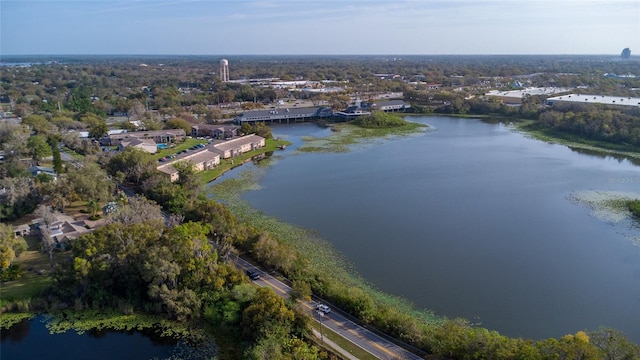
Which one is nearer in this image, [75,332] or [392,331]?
[392,331]

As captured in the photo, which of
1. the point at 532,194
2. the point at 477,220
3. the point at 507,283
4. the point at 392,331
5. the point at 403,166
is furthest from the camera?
the point at 403,166

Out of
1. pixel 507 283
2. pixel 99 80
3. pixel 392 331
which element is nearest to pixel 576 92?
pixel 507 283

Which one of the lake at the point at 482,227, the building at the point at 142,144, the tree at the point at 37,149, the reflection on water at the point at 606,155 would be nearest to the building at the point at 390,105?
the lake at the point at 482,227

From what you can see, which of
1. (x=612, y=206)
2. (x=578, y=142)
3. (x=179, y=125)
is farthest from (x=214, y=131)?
(x=578, y=142)

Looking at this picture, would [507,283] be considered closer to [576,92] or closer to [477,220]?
[477,220]

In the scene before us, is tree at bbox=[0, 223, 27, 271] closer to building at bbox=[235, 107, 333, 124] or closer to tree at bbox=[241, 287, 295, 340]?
tree at bbox=[241, 287, 295, 340]

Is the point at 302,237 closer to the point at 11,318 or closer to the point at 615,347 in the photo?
the point at 11,318
